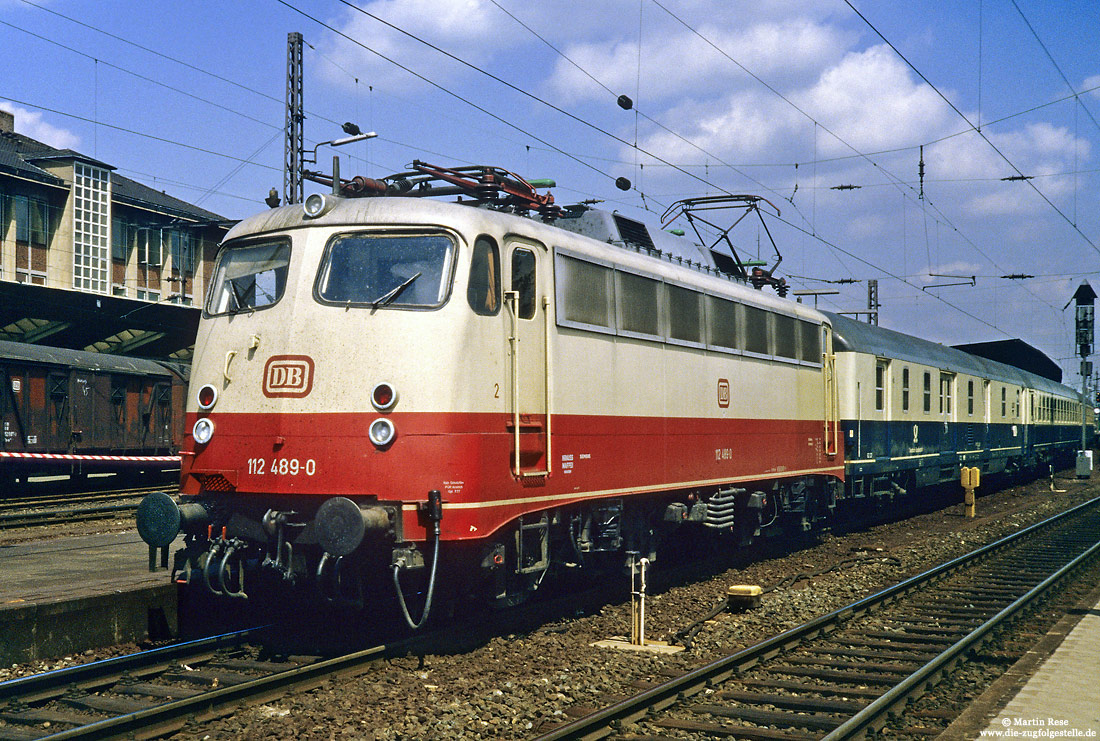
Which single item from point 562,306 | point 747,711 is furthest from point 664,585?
point 747,711

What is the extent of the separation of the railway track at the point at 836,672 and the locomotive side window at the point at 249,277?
4397mm

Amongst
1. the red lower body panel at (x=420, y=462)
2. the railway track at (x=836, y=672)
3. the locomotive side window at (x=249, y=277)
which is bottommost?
the railway track at (x=836, y=672)

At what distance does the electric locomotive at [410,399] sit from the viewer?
8016 millimetres

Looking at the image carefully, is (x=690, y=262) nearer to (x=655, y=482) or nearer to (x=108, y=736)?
(x=655, y=482)

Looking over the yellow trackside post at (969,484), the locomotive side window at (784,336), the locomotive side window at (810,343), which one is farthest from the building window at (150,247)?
the locomotive side window at (784,336)

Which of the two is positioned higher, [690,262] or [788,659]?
[690,262]

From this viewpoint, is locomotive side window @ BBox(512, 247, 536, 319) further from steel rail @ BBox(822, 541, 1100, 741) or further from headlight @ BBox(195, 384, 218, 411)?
steel rail @ BBox(822, 541, 1100, 741)

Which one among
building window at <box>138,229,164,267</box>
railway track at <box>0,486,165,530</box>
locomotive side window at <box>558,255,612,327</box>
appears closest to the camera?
locomotive side window at <box>558,255,612,327</box>

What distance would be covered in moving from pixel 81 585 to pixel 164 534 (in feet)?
5.38

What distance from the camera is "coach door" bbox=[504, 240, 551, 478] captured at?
8758mm

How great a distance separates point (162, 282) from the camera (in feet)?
163

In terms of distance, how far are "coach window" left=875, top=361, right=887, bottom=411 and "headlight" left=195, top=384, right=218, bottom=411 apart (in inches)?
570

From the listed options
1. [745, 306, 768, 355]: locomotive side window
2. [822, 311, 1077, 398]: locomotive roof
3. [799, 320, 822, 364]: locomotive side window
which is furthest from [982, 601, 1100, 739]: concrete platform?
[822, 311, 1077, 398]: locomotive roof

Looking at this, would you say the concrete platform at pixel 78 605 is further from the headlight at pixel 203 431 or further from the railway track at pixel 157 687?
the headlight at pixel 203 431
